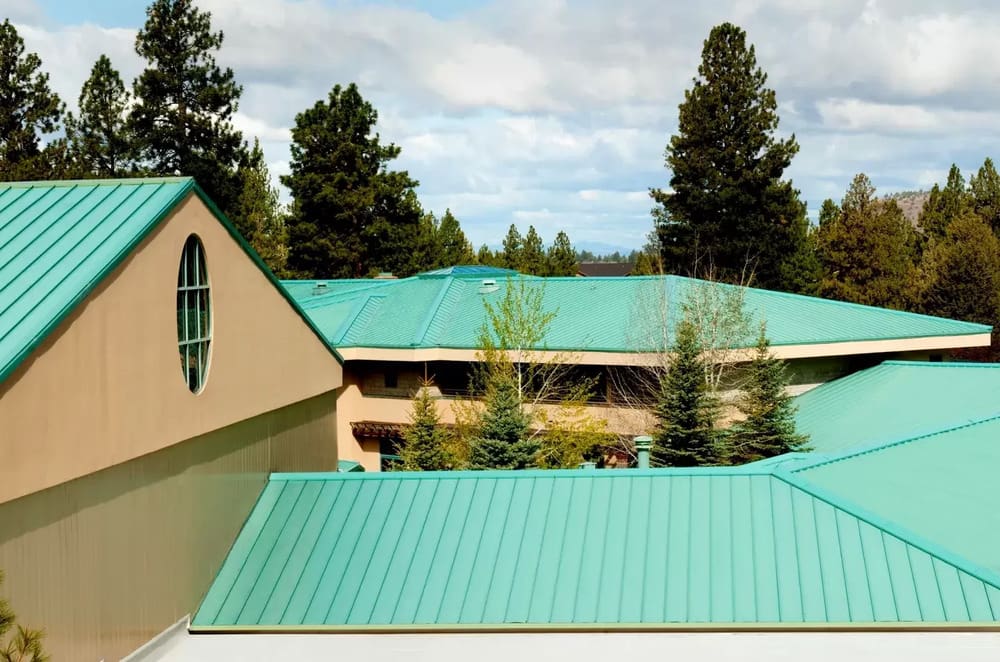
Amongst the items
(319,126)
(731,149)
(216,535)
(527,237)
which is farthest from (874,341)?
(527,237)

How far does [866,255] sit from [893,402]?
1051 inches

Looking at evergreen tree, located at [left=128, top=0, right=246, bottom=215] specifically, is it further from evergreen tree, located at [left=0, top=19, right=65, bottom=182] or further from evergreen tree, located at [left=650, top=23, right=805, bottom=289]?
evergreen tree, located at [left=650, top=23, right=805, bottom=289]

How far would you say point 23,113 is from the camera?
150ft

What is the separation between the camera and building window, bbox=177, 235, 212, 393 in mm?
11797

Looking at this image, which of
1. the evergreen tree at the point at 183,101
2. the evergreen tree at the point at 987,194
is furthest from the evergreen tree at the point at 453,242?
the evergreen tree at the point at 987,194

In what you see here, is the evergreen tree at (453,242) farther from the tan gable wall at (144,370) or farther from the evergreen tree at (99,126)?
the tan gable wall at (144,370)

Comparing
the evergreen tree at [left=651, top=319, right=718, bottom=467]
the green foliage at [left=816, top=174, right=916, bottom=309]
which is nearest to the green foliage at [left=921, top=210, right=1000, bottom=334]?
the green foliage at [left=816, top=174, right=916, bottom=309]

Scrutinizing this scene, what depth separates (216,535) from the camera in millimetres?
12953

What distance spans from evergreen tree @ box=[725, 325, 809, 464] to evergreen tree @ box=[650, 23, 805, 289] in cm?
2099

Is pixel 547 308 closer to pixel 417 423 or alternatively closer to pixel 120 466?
pixel 417 423

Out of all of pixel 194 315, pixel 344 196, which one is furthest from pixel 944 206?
pixel 194 315

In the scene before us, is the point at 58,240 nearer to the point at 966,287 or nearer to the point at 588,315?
the point at 588,315

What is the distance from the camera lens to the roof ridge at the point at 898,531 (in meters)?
12.1

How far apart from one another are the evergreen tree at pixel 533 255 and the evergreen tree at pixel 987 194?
31024 mm
